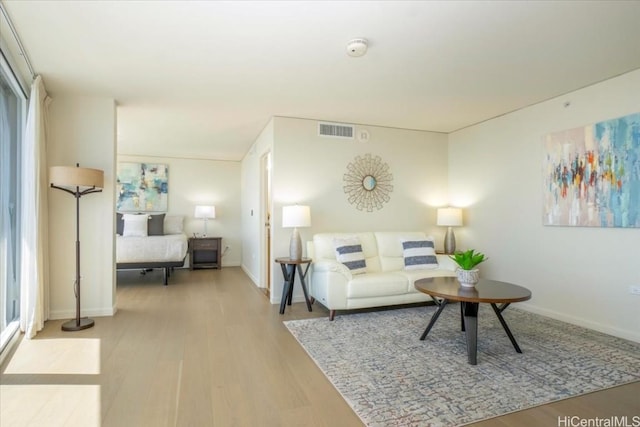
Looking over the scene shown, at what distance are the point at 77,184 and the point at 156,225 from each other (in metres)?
3.76

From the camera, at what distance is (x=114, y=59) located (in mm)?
2838

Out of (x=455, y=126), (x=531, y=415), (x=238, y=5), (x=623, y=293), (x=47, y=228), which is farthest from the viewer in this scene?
(x=455, y=126)

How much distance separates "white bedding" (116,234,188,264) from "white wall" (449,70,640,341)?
4.53 meters

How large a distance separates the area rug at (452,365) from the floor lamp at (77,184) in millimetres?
2102

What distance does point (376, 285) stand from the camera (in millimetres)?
3727

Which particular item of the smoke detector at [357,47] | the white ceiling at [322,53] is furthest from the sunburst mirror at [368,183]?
the smoke detector at [357,47]

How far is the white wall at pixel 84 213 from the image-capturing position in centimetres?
363

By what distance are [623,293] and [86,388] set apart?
4.44 meters

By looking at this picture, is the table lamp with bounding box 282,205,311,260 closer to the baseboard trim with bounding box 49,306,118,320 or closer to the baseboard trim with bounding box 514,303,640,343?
the baseboard trim with bounding box 49,306,118,320

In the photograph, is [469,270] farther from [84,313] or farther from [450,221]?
[84,313]

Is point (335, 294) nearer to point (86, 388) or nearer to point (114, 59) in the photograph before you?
point (86, 388)

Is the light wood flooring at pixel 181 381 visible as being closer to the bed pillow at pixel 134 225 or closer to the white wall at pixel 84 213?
the white wall at pixel 84 213

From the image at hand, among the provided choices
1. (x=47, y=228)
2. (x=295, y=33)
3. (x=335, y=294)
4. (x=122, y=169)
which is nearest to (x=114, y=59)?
(x=295, y=33)

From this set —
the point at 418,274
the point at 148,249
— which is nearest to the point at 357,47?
the point at 418,274
